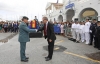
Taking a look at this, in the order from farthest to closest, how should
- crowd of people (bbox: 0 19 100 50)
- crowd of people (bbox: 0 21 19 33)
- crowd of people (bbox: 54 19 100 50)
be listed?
crowd of people (bbox: 0 21 19 33) < crowd of people (bbox: 0 19 100 50) < crowd of people (bbox: 54 19 100 50)

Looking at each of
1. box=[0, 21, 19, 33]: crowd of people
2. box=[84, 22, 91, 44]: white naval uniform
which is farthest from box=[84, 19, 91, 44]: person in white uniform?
box=[0, 21, 19, 33]: crowd of people

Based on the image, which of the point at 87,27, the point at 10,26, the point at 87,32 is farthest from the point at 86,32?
the point at 10,26

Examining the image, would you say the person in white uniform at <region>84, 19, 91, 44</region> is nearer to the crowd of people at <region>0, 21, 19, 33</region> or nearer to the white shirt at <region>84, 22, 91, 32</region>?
the white shirt at <region>84, 22, 91, 32</region>

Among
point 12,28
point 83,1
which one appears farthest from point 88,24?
point 12,28

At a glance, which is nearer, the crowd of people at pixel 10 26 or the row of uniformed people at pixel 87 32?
the row of uniformed people at pixel 87 32

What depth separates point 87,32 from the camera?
35.6ft

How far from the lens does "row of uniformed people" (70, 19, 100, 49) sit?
9.52 metres

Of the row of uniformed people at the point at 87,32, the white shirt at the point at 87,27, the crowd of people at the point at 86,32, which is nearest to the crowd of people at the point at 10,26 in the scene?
the crowd of people at the point at 86,32

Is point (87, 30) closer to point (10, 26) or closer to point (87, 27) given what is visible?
point (87, 27)

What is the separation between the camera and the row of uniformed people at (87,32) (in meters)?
9.52

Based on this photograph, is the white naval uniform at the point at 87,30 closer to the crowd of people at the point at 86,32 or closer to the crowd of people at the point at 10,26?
the crowd of people at the point at 86,32

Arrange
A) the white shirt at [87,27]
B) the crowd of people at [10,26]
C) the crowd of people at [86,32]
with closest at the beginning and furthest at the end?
the crowd of people at [86,32]
the white shirt at [87,27]
the crowd of people at [10,26]

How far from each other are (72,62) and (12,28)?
19104 mm

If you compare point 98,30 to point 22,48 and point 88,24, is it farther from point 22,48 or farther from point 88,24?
point 22,48
